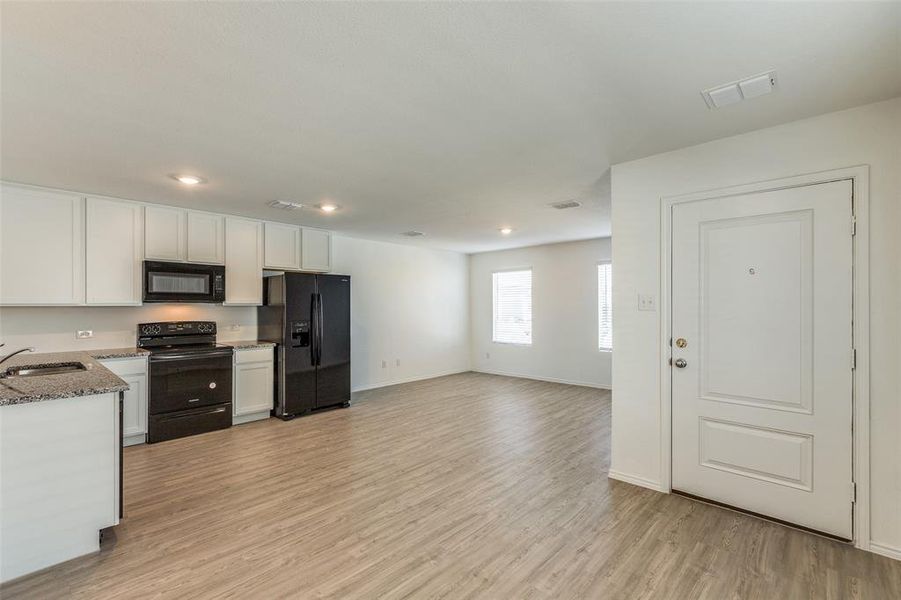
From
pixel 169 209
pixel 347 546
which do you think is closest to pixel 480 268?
pixel 169 209

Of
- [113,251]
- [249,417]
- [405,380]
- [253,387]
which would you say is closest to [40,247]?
[113,251]

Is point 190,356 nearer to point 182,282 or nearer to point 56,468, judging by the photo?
point 182,282

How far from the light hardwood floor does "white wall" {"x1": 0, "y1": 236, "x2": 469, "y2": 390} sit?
1470 millimetres

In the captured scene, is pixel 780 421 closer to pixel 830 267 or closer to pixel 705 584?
pixel 830 267

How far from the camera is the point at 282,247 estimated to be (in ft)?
17.4

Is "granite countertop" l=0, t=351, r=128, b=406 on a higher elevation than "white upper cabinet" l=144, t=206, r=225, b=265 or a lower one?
lower

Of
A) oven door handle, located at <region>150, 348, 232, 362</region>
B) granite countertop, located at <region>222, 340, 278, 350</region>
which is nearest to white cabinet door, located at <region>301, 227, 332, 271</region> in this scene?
granite countertop, located at <region>222, 340, 278, 350</region>

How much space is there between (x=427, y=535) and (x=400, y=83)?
2.51 meters

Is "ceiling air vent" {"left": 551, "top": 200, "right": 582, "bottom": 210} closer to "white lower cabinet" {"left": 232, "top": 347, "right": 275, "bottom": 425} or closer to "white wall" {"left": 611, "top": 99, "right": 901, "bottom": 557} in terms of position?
"white wall" {"left": 611, "top": 99, "right": 901, "bottom": 557}

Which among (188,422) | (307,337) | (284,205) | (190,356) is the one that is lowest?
(188,422)

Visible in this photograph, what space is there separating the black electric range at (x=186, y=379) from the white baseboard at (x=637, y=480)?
4.02 meters

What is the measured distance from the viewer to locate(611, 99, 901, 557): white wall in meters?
2.20

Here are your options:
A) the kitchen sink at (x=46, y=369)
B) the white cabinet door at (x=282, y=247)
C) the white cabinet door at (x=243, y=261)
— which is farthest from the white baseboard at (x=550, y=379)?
the kitchen sink at (x=46, y=369)

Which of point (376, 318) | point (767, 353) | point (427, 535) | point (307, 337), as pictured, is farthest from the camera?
point (376, 318)
